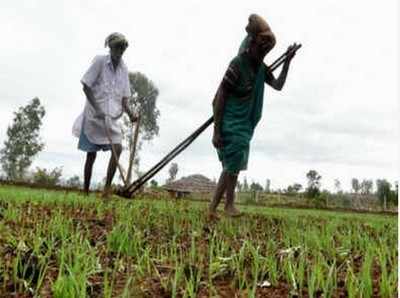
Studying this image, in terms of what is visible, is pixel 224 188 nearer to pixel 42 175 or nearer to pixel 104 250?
pixel 104 250

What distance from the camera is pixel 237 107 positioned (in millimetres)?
5262

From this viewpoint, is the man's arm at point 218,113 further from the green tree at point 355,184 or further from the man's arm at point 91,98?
the green tree at point 355,184

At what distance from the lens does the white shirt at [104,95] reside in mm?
7371

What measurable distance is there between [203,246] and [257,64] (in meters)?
2.78

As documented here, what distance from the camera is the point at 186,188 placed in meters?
36.4

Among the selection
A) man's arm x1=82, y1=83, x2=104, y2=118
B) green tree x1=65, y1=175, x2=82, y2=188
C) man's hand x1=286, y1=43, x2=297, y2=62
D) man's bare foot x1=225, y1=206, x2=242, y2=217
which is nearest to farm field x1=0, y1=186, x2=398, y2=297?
man's bare foot x1=225, y1=206, x2=242, y2=217

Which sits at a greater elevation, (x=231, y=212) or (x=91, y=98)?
(x=91, y=98)

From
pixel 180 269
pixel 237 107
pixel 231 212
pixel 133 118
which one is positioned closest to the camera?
pixel 180 269

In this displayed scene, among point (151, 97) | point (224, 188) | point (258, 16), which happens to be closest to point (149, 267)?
point (224, 188)

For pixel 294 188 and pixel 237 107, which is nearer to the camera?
pixel 237 107

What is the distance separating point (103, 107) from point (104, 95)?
0.15 metres

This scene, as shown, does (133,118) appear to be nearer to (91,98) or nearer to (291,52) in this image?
(91,98)

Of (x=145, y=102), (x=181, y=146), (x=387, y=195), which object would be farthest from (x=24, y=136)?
(x=181, y=146)

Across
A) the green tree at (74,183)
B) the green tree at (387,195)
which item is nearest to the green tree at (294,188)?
the green tree at (387,195)
